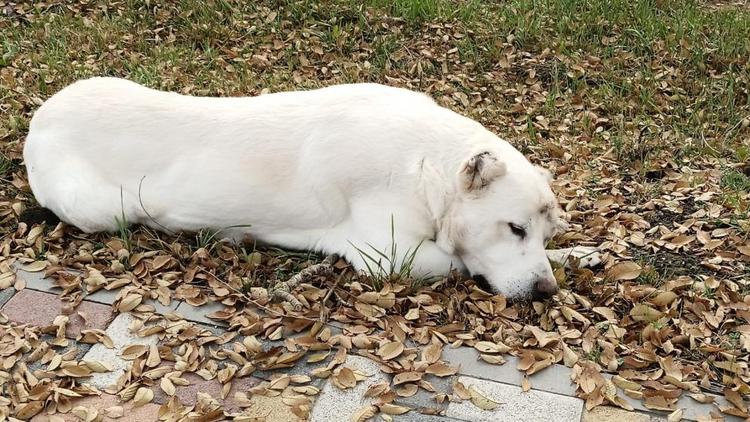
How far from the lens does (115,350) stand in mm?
3729

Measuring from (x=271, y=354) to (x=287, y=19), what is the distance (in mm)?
4716

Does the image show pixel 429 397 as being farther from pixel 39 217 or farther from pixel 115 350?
pixel 39 217

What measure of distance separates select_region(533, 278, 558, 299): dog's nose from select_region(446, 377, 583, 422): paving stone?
66 cm

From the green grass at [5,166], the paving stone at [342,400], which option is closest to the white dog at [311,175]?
the green grass at [5,166]

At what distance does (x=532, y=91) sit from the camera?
6.78m

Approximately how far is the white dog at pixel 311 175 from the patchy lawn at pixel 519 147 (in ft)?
0.53

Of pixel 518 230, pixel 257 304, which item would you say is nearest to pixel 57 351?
pixel 257 304

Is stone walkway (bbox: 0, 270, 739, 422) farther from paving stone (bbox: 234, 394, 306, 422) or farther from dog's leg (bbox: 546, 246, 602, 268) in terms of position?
dog's leg (bbox: 546, 246, 602, 268)

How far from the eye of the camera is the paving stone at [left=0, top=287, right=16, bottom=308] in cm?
407

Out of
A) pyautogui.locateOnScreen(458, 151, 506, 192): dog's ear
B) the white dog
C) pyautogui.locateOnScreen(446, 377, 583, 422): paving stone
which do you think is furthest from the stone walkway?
pyautogui.locateOnScreen(458, 151, 506, 192): dog's ear

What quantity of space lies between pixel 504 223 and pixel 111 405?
76.8 inches

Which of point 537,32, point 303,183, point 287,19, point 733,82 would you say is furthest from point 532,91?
point 303,183

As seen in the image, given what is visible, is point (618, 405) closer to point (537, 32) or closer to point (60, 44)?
point (537, 32)

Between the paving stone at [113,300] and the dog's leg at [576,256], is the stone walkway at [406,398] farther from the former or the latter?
the dog's leg at [576,256]
